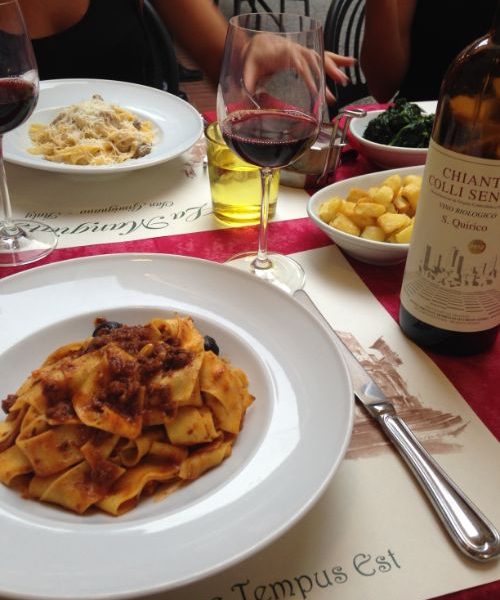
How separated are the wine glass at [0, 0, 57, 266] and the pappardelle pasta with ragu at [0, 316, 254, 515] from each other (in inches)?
18.2

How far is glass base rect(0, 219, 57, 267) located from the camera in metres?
1.11

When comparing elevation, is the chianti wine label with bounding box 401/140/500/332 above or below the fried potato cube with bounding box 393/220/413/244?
above

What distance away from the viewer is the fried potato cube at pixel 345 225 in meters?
1.10

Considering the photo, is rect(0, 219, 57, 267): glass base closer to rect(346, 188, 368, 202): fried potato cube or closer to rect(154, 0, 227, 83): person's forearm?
rect(346, 188, 368, 202): fried potato cube

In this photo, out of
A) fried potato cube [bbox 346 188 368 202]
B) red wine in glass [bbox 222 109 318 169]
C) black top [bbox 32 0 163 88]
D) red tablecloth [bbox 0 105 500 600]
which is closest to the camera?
red tablecloth [bbox 0 105 500 600]

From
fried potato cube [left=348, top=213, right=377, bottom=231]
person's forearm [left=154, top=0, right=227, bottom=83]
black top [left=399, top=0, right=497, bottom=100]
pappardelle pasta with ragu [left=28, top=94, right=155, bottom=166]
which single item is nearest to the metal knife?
fried potato cube [left=348, top=213, right=377, bottom=231]

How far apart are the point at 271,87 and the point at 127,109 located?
77 cm

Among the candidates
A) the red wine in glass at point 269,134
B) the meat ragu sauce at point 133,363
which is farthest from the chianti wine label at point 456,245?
the meat ragu sauce at point 133,363

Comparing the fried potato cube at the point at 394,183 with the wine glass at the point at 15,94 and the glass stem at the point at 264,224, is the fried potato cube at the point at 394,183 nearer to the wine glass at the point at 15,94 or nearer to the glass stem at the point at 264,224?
the glass stem at the point at 264,224

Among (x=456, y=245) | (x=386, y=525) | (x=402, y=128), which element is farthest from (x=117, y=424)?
(x=402, y=128)

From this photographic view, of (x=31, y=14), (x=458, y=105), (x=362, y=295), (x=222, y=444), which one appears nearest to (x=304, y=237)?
(x=362, y=295)

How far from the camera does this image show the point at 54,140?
1.41 m

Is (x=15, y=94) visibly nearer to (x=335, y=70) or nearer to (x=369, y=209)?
(x=369, y=209)

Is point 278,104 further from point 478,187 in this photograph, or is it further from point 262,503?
point 262,503
